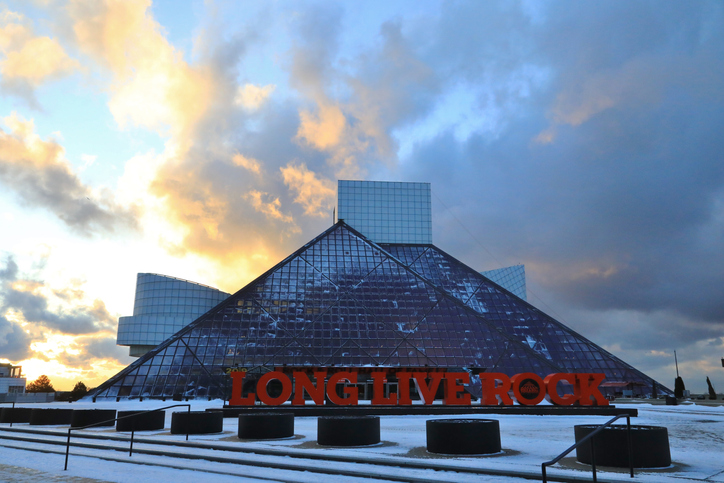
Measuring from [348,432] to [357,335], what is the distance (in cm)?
3065

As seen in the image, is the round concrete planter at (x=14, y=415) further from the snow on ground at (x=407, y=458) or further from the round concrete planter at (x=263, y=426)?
the round concrete planter at (x=263, y=426)

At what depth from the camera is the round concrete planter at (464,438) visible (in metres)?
16.0

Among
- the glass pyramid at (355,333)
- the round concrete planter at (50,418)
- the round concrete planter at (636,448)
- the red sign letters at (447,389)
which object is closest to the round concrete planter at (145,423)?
the round concrete planter at (50,418)

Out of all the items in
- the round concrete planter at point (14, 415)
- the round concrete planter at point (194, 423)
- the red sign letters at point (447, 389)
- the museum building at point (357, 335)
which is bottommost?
the round concrete planter at point (14, 415)

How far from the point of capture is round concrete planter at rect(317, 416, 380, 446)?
18172mm

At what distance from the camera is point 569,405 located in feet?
113

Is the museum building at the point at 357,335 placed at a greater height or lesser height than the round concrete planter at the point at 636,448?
greater

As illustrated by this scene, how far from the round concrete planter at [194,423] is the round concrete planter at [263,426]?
8.46 feet

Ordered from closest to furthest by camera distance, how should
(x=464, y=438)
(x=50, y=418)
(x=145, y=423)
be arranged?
(x=464, y=438)
(x=145, y=423)
(x=50, y=418)

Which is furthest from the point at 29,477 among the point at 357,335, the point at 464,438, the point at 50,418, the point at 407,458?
the point at 357,335

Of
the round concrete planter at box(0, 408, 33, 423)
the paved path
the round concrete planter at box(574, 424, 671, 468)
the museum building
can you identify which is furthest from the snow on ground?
the museum building

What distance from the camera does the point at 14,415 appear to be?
1176 inches

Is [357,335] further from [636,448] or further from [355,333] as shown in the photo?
[636,448]

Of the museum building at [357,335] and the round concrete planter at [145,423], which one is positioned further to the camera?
the museum building at [357,335]
